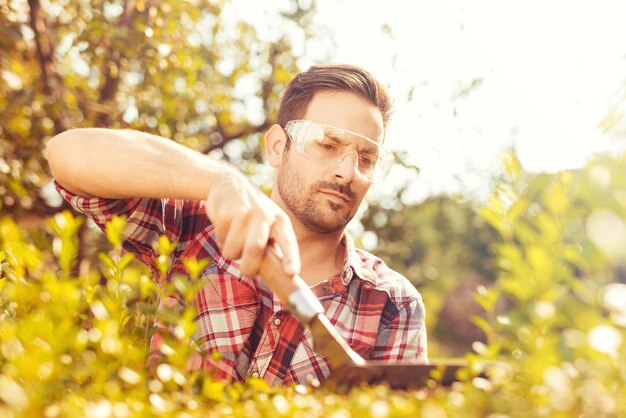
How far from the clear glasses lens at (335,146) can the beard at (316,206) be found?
0.49 feet

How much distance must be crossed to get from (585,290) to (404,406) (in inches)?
13.1

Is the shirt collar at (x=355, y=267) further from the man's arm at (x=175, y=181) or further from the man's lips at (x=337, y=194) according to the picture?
A: the man's arm at (x=175, y=181)

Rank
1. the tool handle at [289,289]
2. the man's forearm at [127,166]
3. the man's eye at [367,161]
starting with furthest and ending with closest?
the man's eye at [367,161]
the man's forearm at [127,166]
the tool handle at [289,289]

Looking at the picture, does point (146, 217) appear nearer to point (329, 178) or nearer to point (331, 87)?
Answer: point (329, 178)

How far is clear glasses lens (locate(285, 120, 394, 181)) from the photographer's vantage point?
342 centimetres

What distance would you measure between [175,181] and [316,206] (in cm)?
148

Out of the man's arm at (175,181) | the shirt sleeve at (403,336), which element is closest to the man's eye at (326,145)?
the shirt sleeve at (403,336)

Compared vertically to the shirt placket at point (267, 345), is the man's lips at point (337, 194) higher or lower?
higher

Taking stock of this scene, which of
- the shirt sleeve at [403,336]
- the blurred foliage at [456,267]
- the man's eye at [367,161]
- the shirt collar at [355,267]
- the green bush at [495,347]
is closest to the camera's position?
the green bush at [495,347]

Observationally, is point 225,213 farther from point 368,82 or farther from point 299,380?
point 368,82

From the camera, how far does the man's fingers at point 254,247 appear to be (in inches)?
58.7

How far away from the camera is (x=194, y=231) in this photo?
10.7 ft

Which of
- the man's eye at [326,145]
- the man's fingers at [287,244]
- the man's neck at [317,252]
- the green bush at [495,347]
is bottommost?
the man's neck at [317,252]

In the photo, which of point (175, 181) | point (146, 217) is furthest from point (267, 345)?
point (175, 181)
